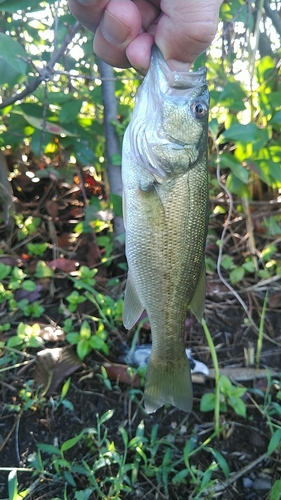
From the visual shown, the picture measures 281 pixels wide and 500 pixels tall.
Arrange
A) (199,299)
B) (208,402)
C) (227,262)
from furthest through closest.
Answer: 1. (227,262)
2. (208,402)
3. (199,299)

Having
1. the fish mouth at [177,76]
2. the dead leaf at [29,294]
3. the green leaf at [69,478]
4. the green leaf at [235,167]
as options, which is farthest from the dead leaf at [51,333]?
the fish mouth at [177,76]

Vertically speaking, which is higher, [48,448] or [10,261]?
[10,261]

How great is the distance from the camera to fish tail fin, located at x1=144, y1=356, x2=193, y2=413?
171 cm

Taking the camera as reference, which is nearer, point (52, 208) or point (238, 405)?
point (238, 405)

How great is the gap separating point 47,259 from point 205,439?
1.72 m

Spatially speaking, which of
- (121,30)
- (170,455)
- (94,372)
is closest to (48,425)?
(94,372)

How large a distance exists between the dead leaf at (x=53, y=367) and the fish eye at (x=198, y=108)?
1393 mm

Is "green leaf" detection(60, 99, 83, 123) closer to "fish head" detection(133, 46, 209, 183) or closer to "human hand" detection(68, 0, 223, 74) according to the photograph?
"human hand" detection(68, 0, 223, 74)

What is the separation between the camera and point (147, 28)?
180 cm

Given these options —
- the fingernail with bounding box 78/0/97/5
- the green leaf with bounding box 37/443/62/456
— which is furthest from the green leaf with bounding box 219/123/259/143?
the green leaf with bounding box 37/443/62/456

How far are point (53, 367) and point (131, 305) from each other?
780mm

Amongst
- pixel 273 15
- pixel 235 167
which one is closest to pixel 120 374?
pixel 235 167

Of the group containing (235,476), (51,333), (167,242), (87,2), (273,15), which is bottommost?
(235,476)

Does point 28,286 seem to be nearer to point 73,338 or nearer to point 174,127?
point 73,338
